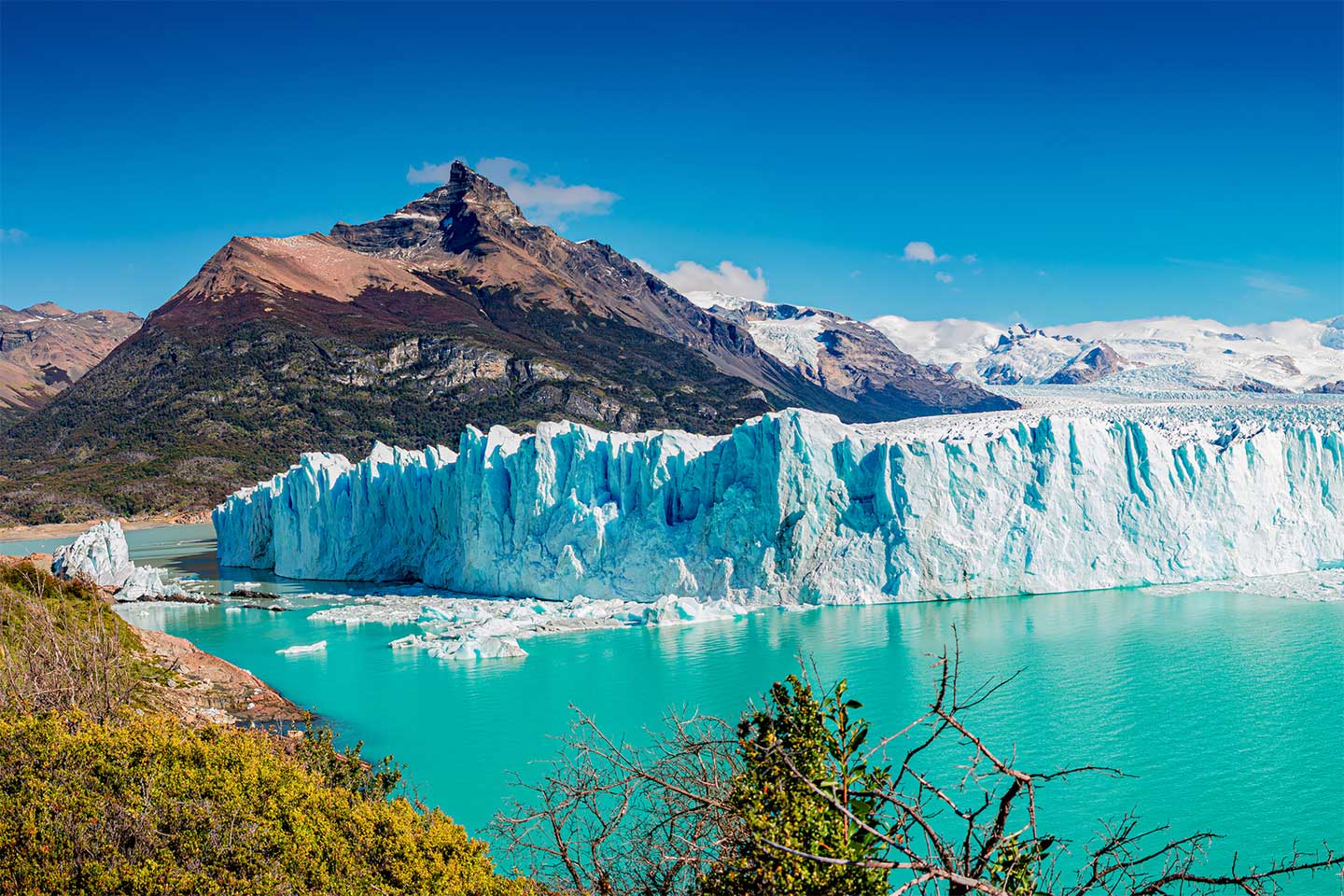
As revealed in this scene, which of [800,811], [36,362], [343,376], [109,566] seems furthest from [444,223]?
[800,811]

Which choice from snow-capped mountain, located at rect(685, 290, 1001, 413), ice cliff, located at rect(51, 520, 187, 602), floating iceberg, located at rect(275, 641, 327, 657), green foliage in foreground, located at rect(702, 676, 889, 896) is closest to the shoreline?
ice cliff, located at rect(51, 520, 187, 602)

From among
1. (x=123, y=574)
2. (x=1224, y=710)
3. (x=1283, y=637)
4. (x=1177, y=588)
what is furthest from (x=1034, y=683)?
(x=123, y=574)

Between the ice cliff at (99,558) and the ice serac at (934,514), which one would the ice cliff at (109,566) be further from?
the ice serac at (934,514)

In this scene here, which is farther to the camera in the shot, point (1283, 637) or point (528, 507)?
point (528, 507)

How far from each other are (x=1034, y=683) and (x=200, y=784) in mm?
13570

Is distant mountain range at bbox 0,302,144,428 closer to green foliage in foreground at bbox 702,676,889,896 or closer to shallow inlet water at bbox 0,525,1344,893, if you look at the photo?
shallow inlet water at bbox 0,525,1344,893

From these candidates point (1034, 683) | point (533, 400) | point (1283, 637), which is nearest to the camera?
point (1034, 683)

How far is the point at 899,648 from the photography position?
1883 cm

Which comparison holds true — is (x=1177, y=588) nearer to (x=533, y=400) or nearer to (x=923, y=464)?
(x=923, y=464)

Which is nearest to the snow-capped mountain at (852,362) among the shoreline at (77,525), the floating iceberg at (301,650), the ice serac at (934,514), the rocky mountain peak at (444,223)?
the rocky mountain peak at (444,223)

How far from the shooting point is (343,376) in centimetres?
8269

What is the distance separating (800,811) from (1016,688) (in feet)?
42.5

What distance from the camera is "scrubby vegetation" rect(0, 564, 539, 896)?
5.49 meters

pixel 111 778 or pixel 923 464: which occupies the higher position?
pixel 923 464
